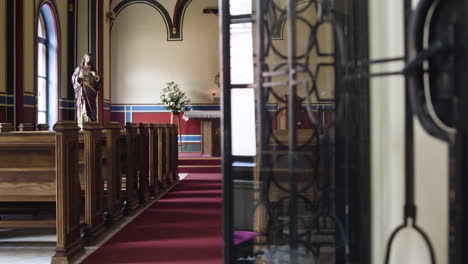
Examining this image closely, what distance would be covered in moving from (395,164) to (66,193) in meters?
2.21

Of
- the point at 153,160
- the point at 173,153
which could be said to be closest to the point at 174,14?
the point at 173,153

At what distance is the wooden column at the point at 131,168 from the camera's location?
426 centimetres

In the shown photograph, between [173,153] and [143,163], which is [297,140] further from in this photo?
[173,153]

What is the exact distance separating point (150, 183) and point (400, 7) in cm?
450

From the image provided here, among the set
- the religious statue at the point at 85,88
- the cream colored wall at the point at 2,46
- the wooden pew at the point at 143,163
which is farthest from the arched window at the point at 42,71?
the wooden pew at the point at 143,163

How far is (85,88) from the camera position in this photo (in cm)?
778

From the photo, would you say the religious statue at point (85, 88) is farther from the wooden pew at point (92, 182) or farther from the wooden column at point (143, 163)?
Answer: the wooden pew at point (92, 182)

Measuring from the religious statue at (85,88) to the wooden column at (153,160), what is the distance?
2633 mm

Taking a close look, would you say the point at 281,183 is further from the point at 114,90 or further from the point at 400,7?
the point at 114,90

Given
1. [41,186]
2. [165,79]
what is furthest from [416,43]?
[165,79]

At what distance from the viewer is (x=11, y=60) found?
6.97 m

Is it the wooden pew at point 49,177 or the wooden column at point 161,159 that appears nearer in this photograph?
the wooden pew at point 49,177

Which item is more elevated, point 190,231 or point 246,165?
point 246,165

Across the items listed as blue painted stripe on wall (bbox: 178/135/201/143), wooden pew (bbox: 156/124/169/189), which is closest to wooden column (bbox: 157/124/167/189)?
wooden pew (bbox: 156/124/169/189)
